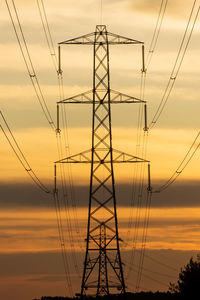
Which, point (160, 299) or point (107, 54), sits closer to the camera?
point (107, 54)

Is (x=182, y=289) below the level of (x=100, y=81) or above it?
below

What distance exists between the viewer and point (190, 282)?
278 ft

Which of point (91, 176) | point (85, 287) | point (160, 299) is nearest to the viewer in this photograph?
point (91, 176)

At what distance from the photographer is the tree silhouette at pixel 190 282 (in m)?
84.3

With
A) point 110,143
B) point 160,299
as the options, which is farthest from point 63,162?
point 160,299

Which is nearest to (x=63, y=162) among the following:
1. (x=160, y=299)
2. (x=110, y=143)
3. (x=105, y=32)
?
(x=110, y=143)

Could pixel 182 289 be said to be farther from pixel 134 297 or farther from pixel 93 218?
pixel 134 297

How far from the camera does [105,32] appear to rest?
286 ft

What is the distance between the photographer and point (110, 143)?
284ft

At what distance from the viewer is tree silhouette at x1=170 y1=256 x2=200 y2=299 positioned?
3319 inches

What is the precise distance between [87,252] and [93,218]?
3.19m

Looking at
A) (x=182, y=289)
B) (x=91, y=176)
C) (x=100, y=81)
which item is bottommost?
(x=182, y=289)

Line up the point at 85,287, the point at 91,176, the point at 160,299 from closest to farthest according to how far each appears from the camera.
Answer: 1. the point at 91,176
2. the point at 85,287
3. the point at 160,299

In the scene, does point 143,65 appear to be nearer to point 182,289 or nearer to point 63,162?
point 63,162
